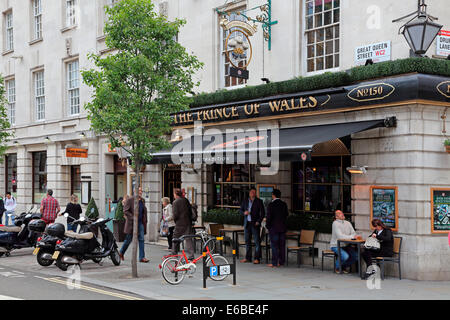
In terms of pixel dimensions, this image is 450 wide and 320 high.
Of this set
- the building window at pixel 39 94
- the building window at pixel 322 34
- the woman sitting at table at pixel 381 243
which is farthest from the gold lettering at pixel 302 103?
the building window at pixel 39 94

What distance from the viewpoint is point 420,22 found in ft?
36.0

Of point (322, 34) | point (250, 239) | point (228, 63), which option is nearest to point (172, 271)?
point (250, 239)

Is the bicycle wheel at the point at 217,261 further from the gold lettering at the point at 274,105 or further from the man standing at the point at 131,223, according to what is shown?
the gold lettering at the point at 274,105

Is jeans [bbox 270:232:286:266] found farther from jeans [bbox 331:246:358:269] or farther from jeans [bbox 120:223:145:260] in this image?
jeans [bbox 120:223:145:260]

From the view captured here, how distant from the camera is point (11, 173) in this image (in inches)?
1139

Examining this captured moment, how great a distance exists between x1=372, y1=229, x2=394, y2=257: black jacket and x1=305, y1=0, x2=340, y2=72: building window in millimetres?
4481

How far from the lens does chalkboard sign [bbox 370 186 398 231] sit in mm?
11773

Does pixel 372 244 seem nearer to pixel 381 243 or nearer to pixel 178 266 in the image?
pixel 381 243

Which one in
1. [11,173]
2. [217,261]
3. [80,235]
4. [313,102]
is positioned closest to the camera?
[217,261]

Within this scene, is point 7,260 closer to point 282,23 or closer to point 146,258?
point 146,258

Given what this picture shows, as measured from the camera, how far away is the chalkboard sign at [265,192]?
14.9 m

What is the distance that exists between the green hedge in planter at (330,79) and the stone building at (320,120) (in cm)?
13

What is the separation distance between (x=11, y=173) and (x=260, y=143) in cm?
2007
